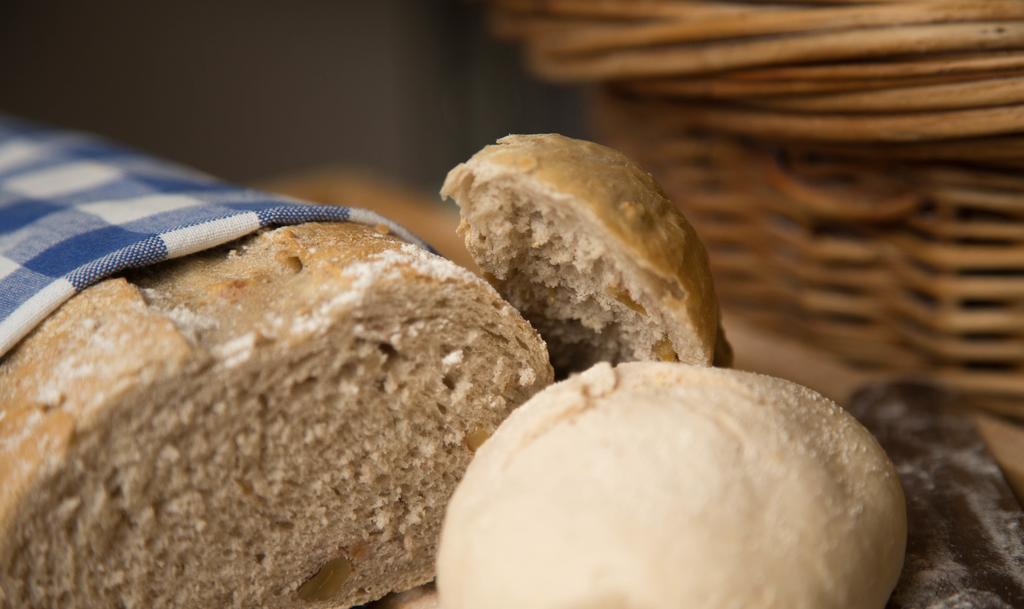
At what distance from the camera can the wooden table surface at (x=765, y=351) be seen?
5.55 ft

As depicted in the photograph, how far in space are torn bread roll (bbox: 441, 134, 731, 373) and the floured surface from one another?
40 centimetres

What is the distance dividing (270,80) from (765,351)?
3.45 meters

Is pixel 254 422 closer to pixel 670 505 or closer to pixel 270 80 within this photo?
pixel 670 505

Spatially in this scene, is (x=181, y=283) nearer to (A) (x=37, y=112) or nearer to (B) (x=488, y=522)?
(B) (x=488, y=522)

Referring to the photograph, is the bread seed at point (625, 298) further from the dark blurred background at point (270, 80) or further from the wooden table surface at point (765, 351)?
the dark blurred background at point (270, 80)

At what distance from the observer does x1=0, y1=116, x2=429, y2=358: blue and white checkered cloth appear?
51.7 inches

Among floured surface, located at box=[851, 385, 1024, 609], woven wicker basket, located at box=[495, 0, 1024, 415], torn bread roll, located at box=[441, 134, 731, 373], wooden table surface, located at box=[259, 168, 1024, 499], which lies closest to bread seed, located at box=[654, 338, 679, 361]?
torn bread roll, located at box=[441, 134, 731, 373]

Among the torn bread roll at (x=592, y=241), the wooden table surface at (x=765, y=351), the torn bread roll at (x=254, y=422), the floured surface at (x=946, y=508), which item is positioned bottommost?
the wooden table surface at (x=765, y=351)

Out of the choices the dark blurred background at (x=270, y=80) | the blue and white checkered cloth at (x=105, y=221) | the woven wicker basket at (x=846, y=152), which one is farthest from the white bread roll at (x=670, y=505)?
the dark blurred background at (x=270, y=80)

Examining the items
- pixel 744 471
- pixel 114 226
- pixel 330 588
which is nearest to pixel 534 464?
pixel 744 471

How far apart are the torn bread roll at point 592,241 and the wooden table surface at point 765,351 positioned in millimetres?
131

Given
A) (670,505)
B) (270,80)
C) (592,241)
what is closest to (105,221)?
(592,241)

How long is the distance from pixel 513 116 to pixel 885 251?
242cm

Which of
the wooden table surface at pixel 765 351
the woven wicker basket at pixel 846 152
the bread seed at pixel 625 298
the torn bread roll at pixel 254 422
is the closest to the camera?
the torn bread roll at pixel 254 422
